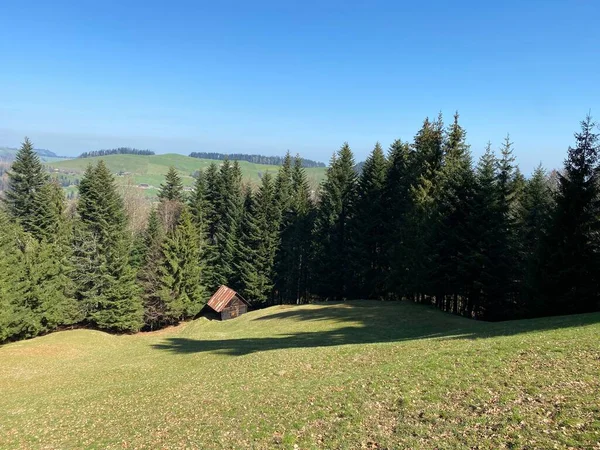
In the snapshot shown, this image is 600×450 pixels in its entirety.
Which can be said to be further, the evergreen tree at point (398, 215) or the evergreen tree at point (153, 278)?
the evergreen tree at point (153, 278)

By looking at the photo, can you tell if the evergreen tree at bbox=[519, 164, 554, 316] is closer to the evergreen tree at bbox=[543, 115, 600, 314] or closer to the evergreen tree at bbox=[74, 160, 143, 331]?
the evergreen tree at bbox=[543, 115, 600, 314]

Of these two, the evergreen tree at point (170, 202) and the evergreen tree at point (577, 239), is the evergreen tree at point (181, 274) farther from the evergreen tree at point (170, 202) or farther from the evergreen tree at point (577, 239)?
the evergreen tree at point (577, 239)

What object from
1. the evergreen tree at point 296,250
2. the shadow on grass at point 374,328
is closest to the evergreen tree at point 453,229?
the shadow on grass at point 374,328

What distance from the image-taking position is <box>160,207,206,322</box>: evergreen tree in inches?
1934

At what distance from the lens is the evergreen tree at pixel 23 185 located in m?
45.4

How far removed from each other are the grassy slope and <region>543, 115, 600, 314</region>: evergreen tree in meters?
6.46

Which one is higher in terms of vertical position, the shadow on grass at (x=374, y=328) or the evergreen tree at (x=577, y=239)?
the evergreen tree at (x=577, y=239)

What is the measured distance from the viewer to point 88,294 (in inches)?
1785

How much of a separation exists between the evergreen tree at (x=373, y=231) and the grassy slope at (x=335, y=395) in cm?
2045

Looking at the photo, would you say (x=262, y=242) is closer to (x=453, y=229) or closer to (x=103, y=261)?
(x=103, y=261)

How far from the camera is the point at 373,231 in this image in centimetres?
4850

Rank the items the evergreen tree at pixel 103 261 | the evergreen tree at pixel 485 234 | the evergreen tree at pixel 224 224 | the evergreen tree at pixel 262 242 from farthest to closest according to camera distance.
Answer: the evergreen tree at pixel 224 224
the evergreen tree at pixel 262 242
the evergreen tree at pixel 103 261
the evergreen tree at pixel 485 234

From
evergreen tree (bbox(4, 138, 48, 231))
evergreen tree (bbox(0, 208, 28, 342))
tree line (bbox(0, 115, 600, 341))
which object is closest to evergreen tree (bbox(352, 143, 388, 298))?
tree line (bbox(0, 115, 600, 341))

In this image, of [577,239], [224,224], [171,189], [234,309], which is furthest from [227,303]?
[577,239]
